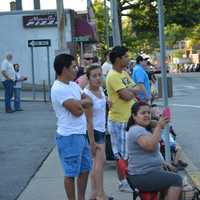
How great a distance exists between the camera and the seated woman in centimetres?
620

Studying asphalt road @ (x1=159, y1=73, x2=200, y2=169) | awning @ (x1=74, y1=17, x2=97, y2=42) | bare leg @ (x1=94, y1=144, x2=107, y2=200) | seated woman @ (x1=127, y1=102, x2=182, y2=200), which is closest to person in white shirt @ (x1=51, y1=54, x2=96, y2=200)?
seated woman @ (x1=127, y1=102, x2=182, y2=200)

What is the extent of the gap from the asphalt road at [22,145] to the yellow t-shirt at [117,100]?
5.38ft

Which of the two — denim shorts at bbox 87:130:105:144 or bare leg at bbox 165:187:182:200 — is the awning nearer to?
denim shorts at bbox 87:130:105:144

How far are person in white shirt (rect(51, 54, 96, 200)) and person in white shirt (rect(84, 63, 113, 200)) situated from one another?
0.76m

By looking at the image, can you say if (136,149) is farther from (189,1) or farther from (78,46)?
(189,1)

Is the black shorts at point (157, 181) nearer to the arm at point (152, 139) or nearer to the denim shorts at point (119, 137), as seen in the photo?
the arm at point (152, 139)

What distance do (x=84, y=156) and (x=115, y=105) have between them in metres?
1.48

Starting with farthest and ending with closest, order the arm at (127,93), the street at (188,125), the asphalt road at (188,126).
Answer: the street at (188,125) → the asphalt road at (188,126) → the arm at (127,93)

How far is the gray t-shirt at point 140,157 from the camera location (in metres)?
6.33

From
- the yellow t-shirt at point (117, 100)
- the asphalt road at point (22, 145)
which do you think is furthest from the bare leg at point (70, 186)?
the asphalt road at point (22, 145)

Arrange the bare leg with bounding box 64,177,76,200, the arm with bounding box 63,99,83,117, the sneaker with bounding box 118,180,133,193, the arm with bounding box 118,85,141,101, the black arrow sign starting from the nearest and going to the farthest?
1. the arm with bounding box 63,99,83,117
2. the bare leg with bounding box 64,177,76,200
3. the arm with bounding box 118,85,141,101
4. the sneaker with bounding box 118,180,133,193
5. the black arrow sign

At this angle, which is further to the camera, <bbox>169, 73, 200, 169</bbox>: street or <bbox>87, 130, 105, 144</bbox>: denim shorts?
<bbox>169, 73, 200, 169</bbox>: street

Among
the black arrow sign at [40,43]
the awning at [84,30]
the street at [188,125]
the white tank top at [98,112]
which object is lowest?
the street at [188,125]

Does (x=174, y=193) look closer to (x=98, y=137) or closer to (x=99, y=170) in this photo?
(x=99, y=170)
